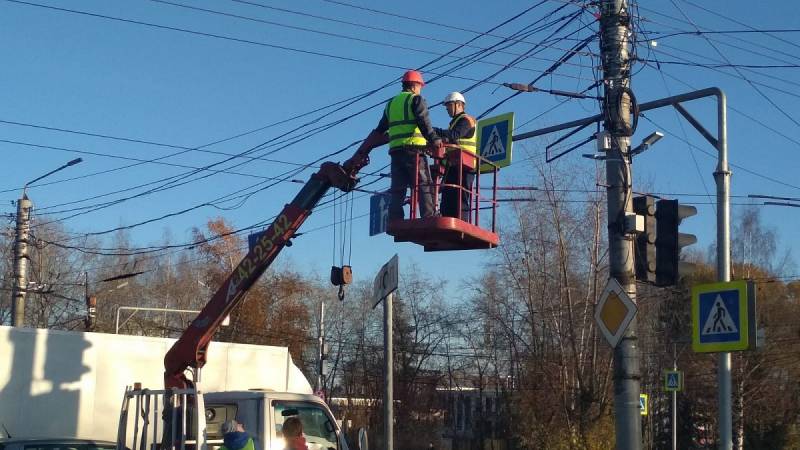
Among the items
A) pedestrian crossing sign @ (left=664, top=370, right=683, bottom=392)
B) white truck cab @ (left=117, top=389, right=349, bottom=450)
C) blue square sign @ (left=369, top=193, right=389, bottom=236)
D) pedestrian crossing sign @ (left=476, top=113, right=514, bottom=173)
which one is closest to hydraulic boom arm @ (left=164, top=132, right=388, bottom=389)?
white truck cab @ (left=117, top=389, right=349, bottom=450)

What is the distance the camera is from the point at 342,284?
12359 millimetres

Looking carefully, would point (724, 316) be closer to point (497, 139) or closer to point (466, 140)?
point (466, 140)

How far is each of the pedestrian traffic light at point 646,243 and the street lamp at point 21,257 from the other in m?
16.1

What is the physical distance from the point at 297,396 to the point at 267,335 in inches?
1801

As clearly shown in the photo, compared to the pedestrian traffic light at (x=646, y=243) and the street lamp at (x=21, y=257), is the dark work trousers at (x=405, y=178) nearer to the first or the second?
the pedestrian traffic light at (x=646, y=243)

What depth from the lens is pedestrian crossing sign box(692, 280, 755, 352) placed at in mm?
12094

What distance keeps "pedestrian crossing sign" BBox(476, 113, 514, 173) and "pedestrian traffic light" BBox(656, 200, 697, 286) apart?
12.4 feet

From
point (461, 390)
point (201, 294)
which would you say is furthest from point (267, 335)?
point (461, 390)

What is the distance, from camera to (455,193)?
423 inches

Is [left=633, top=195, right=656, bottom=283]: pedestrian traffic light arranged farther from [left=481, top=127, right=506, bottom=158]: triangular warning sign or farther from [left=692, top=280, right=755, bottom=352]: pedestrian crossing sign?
[left=481, top=127, right=506, bottom=158]: triangular warning sign

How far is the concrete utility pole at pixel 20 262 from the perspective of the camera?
2334 centimetres

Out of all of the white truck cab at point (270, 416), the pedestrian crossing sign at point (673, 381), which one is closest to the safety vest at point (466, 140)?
the white truck cab at point (270, 416)

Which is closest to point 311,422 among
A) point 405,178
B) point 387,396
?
point 405,178

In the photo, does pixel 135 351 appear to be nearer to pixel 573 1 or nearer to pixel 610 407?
pixel 573 1
